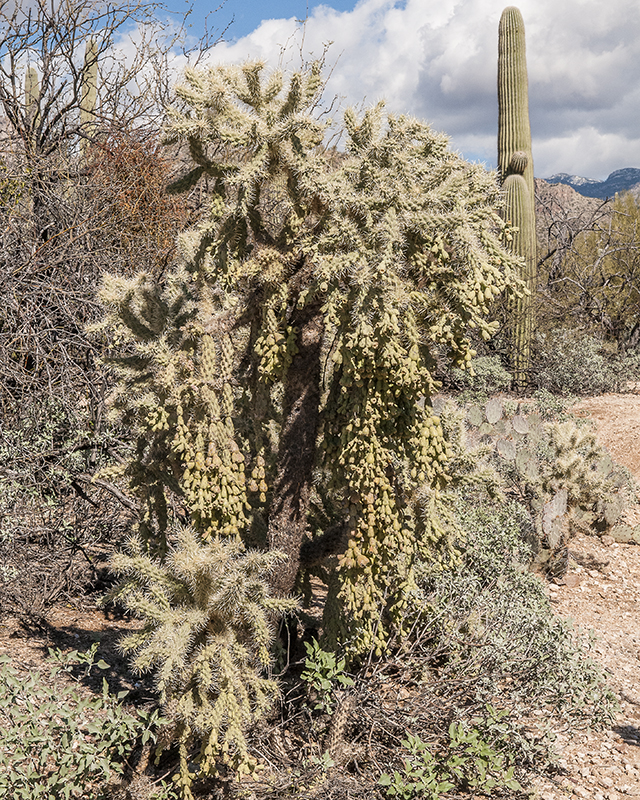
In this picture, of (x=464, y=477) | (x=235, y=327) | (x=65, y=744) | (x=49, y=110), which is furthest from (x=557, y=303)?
(x=65, y=744)

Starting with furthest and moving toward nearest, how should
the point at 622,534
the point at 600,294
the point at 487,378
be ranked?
the point at 600,294 < the point at 487,378 < the point at 622,534

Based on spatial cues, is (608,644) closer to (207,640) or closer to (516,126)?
(207,640)

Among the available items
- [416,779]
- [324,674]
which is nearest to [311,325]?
[324,674]

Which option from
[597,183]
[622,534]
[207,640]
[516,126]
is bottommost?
[622,534]

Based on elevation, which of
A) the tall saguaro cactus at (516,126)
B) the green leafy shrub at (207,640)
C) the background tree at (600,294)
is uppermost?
the tall saguaro cactus at (516,126)

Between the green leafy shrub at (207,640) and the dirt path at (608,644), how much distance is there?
4.38ft

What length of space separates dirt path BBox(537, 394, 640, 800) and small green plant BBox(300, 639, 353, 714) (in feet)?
3.15

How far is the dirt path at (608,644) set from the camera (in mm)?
2848

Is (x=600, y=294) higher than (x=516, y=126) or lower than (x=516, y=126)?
lower

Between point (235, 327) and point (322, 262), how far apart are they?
2.56 feet

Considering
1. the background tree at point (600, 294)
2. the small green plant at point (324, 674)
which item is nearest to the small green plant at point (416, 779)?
the small green plant at point (324, 674)

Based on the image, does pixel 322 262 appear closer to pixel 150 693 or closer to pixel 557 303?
pixel 150 693

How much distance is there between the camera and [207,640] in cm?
245

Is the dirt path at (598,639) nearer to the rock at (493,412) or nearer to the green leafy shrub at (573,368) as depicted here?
the rock at (493,412)
